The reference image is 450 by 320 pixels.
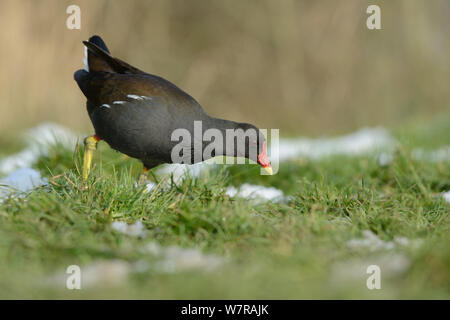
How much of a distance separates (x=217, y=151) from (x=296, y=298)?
5.30 feet

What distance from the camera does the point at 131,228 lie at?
259cm

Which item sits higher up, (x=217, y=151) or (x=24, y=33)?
(x=24, y=33)

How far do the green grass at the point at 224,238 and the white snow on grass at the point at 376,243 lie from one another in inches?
1.6

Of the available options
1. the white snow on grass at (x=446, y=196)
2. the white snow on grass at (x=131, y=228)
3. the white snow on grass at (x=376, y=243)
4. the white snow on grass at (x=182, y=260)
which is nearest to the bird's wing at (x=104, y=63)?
the white snow on grass at (x=131, y=228)

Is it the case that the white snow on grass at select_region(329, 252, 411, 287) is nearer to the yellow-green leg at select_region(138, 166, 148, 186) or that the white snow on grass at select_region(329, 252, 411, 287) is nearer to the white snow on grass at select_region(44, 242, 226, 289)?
the white snow on grass at select_region(44, 242, 226, 289)

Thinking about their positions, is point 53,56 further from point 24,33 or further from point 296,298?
point 296,298

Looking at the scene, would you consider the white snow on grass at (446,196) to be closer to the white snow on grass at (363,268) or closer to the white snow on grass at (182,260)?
the white snow on grass at (363,268)

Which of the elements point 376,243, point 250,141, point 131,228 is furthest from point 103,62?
point 376,243

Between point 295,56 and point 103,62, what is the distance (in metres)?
5.99

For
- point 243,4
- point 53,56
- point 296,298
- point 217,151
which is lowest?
point 296,298

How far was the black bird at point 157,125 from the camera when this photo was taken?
321 cm

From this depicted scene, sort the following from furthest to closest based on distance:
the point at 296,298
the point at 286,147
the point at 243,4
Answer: the point at 243,4 < the point at 286,147 < the point at 296,298

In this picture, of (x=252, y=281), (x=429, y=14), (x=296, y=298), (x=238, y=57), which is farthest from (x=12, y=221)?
(x=429, y=14)

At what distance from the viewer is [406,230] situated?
2650 mm
